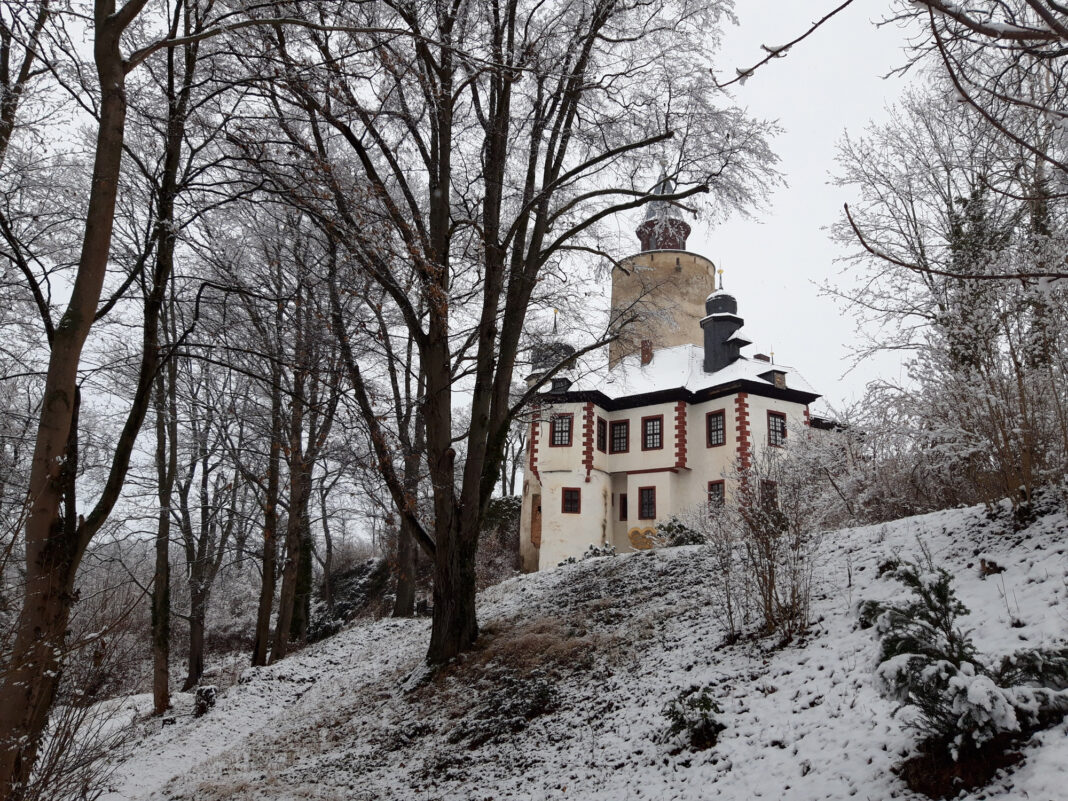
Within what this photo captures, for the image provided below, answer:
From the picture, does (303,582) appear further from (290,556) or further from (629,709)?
(629,709)

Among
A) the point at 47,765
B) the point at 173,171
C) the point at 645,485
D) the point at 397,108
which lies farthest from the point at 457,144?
the point at 645,485

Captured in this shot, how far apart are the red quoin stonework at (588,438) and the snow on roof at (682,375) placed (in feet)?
3.09

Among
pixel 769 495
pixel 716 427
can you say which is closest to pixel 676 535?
pixel 769 495

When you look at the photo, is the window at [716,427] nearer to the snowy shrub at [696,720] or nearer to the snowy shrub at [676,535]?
the snowy shrub at [676,535]

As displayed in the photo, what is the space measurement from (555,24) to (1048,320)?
806 cm

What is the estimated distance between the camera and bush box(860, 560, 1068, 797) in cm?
363

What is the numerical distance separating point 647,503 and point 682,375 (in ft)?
19.1

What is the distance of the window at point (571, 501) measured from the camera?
27828 millimetres

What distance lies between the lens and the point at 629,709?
22.4 feet

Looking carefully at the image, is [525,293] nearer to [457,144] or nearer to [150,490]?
[457,144]

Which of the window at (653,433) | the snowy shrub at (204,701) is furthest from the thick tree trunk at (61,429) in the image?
the window at (653,433)

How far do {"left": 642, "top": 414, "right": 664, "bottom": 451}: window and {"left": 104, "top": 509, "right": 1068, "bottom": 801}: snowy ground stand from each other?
625 inches

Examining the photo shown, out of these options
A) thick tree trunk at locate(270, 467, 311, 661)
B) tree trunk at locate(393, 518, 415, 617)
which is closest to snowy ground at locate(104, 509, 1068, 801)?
thick tree trunk at locate(270, 467, 311, 661)

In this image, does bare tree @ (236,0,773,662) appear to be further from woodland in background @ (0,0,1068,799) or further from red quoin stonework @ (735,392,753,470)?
red quoin stonework @ (735,392,753,470)
